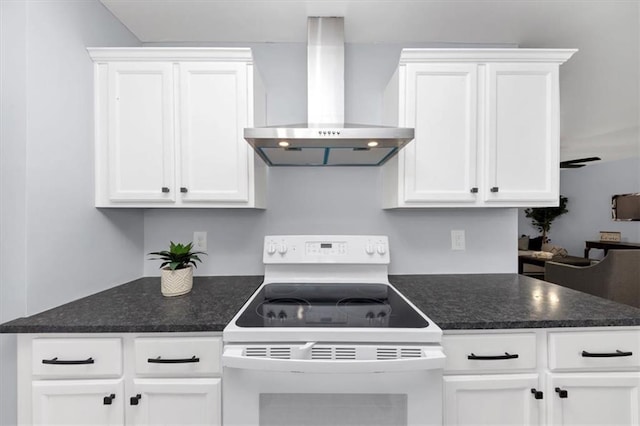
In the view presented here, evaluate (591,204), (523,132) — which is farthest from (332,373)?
(591,204)

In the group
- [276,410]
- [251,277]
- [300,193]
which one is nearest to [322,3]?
[300,193]

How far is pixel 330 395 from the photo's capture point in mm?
1077

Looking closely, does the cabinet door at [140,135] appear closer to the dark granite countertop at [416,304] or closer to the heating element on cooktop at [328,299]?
the dark granite countertop at [416,304]

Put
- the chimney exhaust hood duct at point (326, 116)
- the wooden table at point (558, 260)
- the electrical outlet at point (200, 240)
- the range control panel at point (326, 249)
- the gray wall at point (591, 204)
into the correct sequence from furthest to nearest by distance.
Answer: the gray wall at point (591, 204)
the wooden table at point (558, 260)
the electrical outlet at point (200, 240)
the range control panel at point (326, 249)
the chimney exhaust hood duct at point (326, 116)

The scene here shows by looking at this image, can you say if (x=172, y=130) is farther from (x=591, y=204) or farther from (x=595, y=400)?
(x=591, y=204)

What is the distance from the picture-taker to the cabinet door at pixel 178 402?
1.12 meters

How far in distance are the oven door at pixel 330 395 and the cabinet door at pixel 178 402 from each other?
0.07 metres

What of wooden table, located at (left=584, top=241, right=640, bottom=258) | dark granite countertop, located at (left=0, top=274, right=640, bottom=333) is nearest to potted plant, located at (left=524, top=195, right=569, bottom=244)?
wooden table, located at (left=584, top=241, right=640, bottom=258)

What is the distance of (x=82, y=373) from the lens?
112 cm

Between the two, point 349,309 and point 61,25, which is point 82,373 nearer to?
point 349,309

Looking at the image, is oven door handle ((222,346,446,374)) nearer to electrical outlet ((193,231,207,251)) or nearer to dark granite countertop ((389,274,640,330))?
dark granite countertop ((389,274,640,330))

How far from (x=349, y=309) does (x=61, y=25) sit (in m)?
1.86

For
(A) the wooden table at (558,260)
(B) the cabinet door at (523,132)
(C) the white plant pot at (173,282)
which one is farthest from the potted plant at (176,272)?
(A) the wooden table at (558,260)

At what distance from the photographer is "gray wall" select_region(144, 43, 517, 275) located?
1.93m
